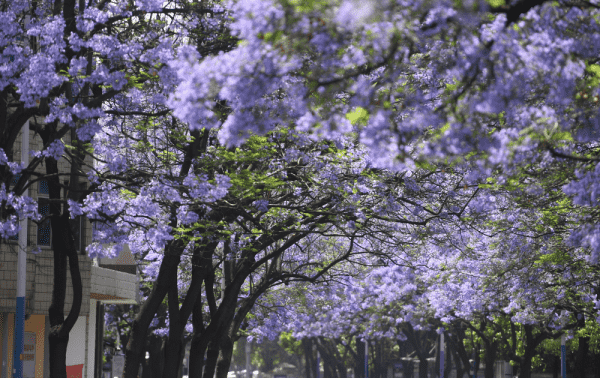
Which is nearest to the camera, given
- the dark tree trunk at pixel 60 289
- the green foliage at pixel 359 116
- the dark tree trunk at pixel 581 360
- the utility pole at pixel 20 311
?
the green foliage at pixel 359 116

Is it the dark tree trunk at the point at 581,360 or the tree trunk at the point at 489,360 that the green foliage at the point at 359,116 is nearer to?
the dark tree trunk at the point at 581,360

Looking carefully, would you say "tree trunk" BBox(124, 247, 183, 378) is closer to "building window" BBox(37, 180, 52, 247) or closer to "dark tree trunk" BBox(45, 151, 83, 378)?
"dark tree trunk" BBox(45, 151, 83, 378)

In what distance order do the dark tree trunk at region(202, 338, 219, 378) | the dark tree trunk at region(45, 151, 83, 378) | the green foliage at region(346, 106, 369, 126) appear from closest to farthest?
the green foliage at region(346, 106, 369, 126) < the dark tree trunk at region(45, 151, 83, 378) < the dark tree trunk at region(202, 338, 219, 378)

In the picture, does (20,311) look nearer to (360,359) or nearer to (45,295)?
(45,295)

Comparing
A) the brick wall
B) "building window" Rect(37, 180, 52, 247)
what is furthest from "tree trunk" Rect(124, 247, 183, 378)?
"building window" Rect(37, 180, 52, 247)

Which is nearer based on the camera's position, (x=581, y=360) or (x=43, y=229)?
(x=43, y=229)

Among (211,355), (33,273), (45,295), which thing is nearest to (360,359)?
(211,355)

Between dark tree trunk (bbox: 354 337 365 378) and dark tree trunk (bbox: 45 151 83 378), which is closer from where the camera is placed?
dark tree trunk (bbox: 45 151 83 378)

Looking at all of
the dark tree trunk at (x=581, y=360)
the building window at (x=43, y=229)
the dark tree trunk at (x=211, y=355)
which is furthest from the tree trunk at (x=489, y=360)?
the building window at (x=43, y=229)

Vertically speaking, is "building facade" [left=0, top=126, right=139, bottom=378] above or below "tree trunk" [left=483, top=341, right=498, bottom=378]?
above

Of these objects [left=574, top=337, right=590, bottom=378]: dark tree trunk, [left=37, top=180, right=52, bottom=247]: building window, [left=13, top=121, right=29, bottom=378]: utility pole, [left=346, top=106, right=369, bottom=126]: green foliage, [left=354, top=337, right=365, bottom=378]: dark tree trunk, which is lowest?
[left=354, top=337, right=365, bottom=378]: dark tree trunk

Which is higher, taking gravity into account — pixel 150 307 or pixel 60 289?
pixel 60 289

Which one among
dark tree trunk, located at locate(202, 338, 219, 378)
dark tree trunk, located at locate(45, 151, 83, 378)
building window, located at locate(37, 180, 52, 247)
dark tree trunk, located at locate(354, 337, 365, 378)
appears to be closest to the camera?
dark tree trunk, located at locate(45, 151, 83, 378)

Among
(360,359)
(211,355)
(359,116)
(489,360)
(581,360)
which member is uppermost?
(359,116)
